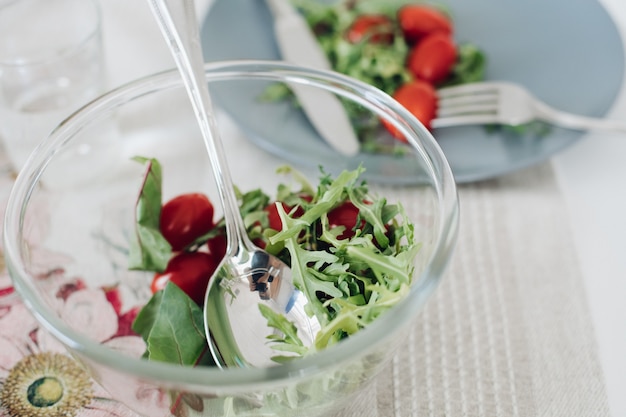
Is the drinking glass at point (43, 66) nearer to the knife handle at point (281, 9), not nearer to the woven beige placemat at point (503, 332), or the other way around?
the knife handle at point (281, 9)

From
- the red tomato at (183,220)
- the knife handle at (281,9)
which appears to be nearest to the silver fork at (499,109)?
the knife handle at (281,9)

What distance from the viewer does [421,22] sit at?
1.10 m

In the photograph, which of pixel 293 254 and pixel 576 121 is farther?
pixel 576 121

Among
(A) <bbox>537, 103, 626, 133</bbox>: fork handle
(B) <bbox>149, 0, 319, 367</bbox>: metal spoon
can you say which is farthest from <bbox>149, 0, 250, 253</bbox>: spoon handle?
(A) <bbox>537, 103, 626, 133</bbox>: fork handle

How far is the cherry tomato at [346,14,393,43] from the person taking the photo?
1.10 meters

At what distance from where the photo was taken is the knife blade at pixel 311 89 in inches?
35.2

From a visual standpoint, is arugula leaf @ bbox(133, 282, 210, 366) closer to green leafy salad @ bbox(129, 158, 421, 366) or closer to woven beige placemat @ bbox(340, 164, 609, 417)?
green leafy salad @ bbox(129, 158, 421, 366)

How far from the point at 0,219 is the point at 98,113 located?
22 cm

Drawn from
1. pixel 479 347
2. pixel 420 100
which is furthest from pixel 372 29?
pixel 479 347

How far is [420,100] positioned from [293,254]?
43 cm

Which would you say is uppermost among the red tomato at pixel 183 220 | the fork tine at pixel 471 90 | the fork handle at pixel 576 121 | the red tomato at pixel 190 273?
the fork tine at pixel 471 90

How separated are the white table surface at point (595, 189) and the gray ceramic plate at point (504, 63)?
1.9 inches

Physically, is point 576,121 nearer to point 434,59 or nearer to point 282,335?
point 434,59

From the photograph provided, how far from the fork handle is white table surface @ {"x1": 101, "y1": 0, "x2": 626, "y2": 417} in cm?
5
